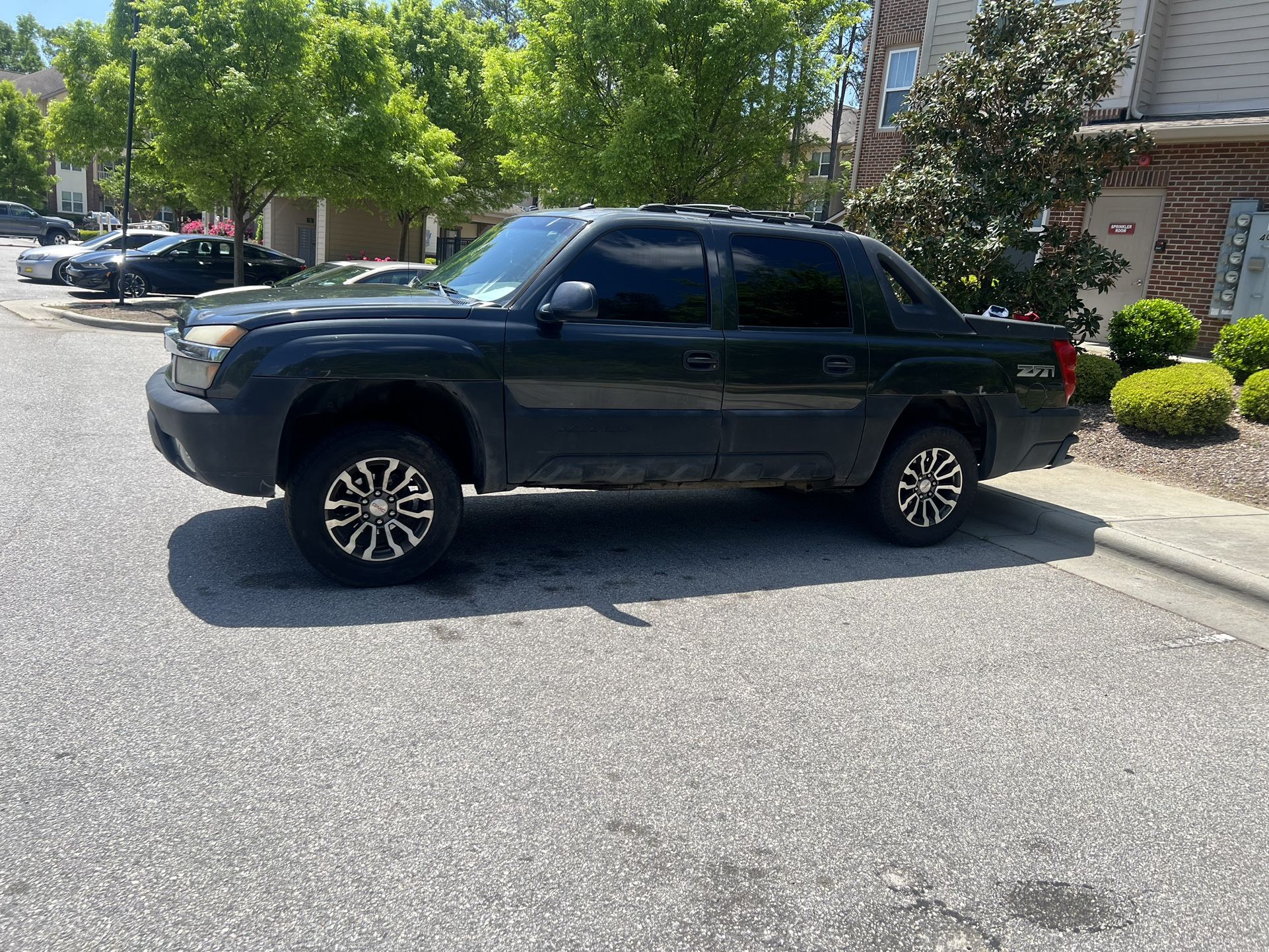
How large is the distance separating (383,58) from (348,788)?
1875cm

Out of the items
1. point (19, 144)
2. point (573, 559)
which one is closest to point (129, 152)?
point (573, 559)

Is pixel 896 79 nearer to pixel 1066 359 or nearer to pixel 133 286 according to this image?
pixel 1066 359

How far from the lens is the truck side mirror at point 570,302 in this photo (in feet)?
15.6

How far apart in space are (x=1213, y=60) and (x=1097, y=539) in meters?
11.0

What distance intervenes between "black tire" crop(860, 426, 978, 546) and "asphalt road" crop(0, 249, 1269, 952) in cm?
45

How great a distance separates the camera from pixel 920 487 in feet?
20.5

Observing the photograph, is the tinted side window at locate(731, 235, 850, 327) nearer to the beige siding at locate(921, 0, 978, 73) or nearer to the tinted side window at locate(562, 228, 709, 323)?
the tinted side window at locate(562, 228, 709, 323)

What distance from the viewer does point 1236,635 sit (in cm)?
514

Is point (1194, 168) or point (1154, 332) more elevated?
point (1194, 168)

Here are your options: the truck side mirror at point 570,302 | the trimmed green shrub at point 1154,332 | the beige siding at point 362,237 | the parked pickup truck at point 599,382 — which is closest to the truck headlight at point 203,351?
the parked pickup truck at point 599,382

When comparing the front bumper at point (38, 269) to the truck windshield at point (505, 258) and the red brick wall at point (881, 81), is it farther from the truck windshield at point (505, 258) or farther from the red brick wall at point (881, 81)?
the truck windshield at point (505, 258)

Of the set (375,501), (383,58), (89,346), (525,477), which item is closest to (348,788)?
(375,501)

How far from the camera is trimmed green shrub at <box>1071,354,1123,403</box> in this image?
1023 centimetres

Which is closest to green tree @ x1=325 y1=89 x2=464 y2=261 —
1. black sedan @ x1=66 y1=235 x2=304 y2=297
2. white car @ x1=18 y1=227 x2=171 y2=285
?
black sedan @ x1=66 y1=235 x2=304 y2=297
